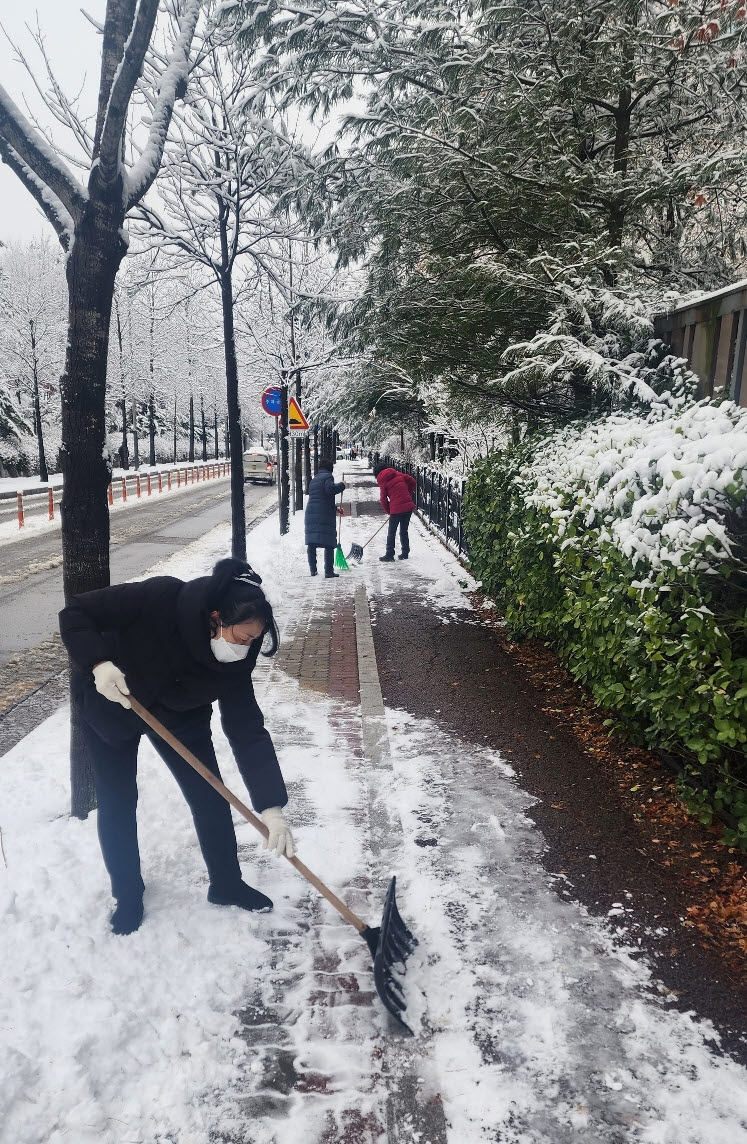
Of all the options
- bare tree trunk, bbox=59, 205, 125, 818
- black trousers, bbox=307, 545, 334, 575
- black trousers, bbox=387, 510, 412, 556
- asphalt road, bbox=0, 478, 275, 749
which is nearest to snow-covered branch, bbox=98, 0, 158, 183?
bare tree trunk, bbox=59, 205, 125, 818

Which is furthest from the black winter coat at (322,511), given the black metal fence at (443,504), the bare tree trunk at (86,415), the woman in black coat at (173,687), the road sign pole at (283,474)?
the woman in black coat at (173,687)

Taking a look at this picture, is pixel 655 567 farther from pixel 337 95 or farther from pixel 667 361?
pixel 337 95

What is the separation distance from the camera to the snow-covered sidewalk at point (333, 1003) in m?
2.28

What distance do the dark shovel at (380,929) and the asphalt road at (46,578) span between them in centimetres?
298

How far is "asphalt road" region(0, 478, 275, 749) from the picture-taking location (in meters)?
6.61

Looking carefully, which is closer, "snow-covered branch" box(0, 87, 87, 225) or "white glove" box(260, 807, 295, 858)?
"white glove" box(260, 807, 295, 858)

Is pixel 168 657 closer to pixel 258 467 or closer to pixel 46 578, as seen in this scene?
pixel 46 578

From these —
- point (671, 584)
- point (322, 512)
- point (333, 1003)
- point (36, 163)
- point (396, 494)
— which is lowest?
point (333, 1003)

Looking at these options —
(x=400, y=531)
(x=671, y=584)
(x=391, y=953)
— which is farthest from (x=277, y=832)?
(x=400, y=531)

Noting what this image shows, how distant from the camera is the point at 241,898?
3.27m

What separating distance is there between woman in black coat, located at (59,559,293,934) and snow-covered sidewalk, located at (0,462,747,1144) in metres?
0.34

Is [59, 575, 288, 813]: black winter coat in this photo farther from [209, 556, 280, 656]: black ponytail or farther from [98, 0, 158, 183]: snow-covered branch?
[98, 0, 158, 183]: snow-covered branch

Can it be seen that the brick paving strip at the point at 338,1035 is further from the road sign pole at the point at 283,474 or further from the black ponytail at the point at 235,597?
the road sign pole at the point at 283,474

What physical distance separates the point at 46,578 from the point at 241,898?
9617 mm
